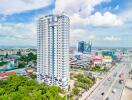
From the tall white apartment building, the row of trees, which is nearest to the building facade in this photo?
the tall white apartment building

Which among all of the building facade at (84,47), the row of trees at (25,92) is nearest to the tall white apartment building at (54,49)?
the row of trees at (25,92)

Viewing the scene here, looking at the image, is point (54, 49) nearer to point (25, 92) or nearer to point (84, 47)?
point (25, 92)

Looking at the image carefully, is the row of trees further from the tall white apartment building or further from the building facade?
the building facade

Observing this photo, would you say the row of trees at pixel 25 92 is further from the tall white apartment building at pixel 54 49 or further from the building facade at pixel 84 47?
the building facade at pixel 84 47

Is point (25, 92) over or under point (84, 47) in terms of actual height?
under

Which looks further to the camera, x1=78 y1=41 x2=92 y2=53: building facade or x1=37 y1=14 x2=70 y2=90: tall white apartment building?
x1=78 y1=41 x2=92 y2=53: building facade

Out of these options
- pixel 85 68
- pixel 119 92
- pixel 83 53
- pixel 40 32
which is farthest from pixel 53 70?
pixel 83 53

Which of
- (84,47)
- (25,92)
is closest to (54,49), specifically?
(25,92)

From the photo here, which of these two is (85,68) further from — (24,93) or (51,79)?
(24,93)
